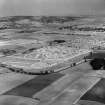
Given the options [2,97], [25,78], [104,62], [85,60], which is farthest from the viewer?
[85,60]

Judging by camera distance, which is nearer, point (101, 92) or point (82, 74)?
point (101, 92)

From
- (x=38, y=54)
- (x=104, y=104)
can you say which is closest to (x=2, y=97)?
(x=104, y=104)

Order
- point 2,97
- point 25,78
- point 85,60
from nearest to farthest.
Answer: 1. point 2,97
2. point 25,78
3. point 85,60

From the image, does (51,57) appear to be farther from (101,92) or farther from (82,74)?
(101,92)

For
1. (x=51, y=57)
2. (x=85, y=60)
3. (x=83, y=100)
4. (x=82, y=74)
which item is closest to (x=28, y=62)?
(x=51, y=57)

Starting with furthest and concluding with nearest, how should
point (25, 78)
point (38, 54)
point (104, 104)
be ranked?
point (38, 54)
point (25, 78)
point (104, 104)

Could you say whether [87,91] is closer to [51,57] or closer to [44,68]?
[44,68]
